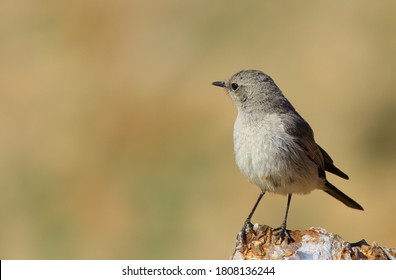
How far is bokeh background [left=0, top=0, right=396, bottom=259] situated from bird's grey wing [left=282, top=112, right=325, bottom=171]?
6.67 meters

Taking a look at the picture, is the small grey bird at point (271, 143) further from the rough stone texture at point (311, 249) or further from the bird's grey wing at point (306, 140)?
the rough stone texture at point (311, 249)

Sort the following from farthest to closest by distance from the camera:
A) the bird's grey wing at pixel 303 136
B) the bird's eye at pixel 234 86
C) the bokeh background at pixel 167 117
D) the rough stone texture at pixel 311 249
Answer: the bokeh background at pixel 167 117
the bird's eye at pixel 234 86
the bird's grey wing at pixel 303 136
the rough stone texture at pixel 311 249

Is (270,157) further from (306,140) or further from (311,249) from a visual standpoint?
(311,249)

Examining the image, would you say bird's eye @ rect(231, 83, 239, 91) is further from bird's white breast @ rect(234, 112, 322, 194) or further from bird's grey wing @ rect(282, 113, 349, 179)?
bird's grey wing @ rect(282, 113, 349, 179)

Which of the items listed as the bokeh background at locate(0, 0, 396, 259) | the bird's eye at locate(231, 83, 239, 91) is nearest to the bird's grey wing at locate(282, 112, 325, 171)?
the bird's eye at locate(231, 83, 239, 91)

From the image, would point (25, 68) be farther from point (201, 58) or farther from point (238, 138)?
point (238, 138)

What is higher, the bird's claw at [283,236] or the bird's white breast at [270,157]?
the bird's white breast at [270,157]

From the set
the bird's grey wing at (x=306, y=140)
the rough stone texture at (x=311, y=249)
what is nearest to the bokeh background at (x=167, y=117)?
the bird's grey wing at (x=306, y=140)

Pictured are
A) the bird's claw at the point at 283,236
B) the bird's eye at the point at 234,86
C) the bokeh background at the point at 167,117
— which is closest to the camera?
the bird's claw at the point at 283,236

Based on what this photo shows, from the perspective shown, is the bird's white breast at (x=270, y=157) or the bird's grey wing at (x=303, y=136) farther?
the bird's grey wing at (x=303, y=136)

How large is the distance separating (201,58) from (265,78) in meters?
13.0

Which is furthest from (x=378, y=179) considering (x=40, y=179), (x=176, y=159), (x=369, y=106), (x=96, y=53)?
(x=96, y=53)

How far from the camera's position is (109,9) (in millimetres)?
25906

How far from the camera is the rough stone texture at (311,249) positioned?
24.1 feet
